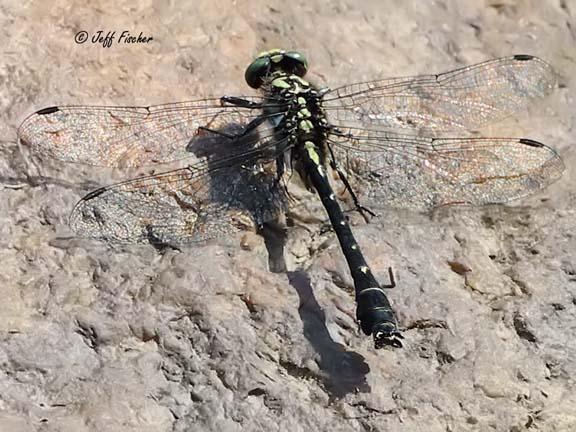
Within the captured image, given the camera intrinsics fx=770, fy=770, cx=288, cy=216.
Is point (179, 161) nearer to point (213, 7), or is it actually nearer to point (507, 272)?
point (213, 7)

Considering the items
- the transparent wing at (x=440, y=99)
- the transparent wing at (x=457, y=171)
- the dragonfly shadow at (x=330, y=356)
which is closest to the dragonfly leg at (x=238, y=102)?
the transparent wing at (x=440, y=99)

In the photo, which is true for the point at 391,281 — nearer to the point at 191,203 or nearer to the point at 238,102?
the point at 191,203

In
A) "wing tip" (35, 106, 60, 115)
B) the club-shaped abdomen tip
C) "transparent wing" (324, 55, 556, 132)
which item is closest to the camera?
the club-shaped abdomen tip

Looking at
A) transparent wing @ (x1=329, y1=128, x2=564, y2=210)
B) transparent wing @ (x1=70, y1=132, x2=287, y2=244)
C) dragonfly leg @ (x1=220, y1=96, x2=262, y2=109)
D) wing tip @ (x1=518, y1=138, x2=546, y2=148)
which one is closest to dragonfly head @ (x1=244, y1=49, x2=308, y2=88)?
dragonfly leg @ (x1=220, y1=96, x2=262, y2=109)

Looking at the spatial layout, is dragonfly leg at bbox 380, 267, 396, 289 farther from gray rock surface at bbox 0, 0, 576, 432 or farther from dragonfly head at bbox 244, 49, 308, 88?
dragonfly head at bbox 244, 49, 308, 88

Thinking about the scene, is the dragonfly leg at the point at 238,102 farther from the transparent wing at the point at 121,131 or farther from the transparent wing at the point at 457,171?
the transparent wing at the point at 457,171

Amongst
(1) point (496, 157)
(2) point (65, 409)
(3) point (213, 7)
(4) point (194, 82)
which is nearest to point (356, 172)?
(1) point (496, 157)
